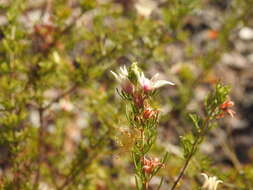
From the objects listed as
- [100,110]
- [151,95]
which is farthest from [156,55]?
[151,95]

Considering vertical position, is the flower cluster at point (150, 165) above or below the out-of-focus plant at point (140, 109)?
below

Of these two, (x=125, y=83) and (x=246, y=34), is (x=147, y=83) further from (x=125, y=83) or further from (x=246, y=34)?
(x=246, y=34)

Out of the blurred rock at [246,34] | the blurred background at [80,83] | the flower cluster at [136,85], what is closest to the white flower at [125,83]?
the flower cluster at [136,85]

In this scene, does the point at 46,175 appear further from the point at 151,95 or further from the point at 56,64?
the point at 151,95

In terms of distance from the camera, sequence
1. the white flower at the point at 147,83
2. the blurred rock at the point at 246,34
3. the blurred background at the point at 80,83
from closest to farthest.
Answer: the white flower at the point at 147,83, the blurred background at the point at 80,83, the blurred rock at the point at 246,34

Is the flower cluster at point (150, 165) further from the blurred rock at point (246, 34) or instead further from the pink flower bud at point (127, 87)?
the blurred rock at point (246, 34)

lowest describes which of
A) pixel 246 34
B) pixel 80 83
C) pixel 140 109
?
pixel 140 109

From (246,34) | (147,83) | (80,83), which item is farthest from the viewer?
(246,34)

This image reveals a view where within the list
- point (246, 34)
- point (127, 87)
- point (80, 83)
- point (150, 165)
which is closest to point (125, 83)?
point (127, 87)

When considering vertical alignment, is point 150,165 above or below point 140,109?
below

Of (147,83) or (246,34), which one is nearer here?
(147,83)

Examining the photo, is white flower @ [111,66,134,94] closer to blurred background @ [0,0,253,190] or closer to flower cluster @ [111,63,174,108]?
flower cluster @ [111,63,174,108]
